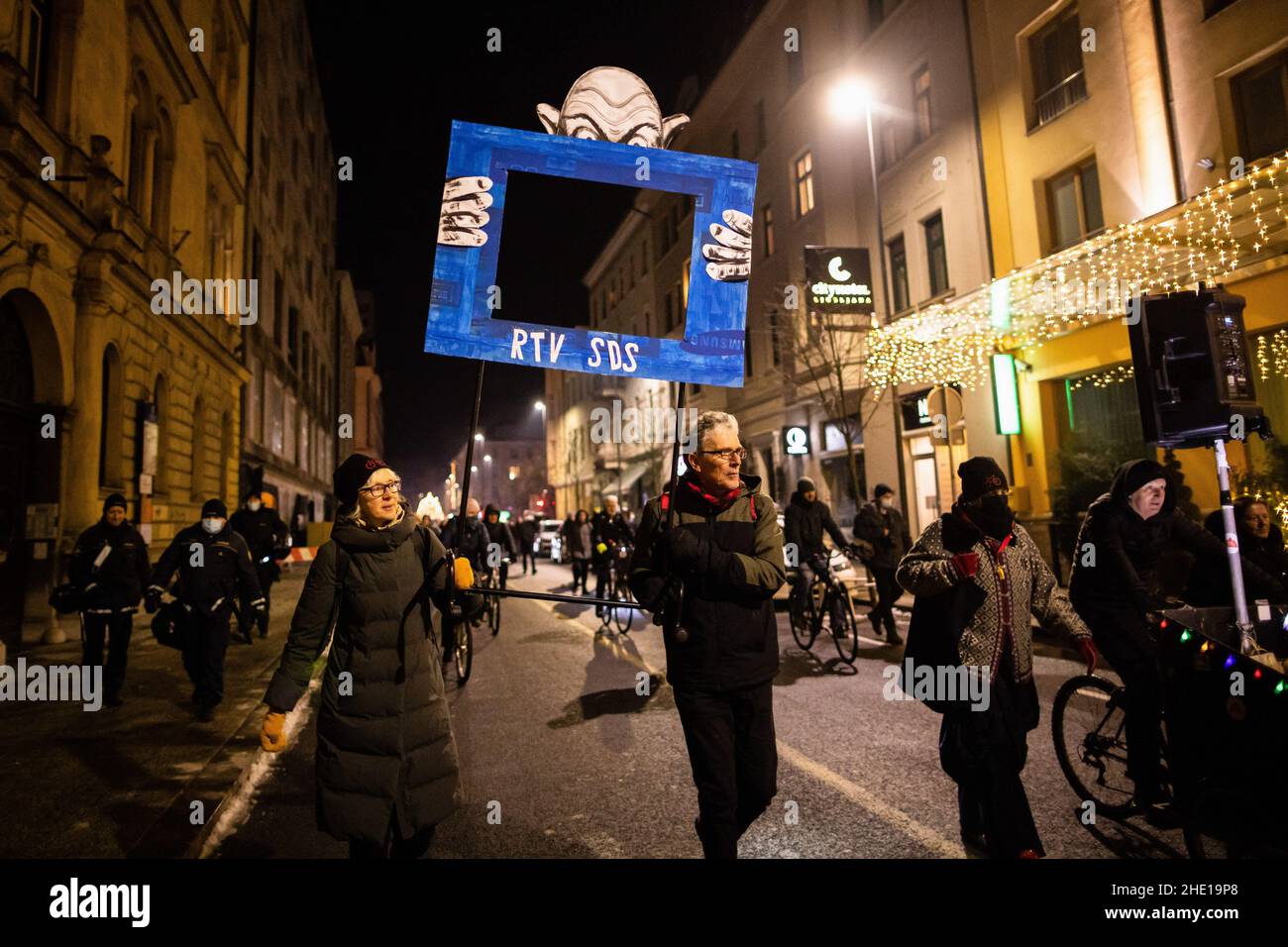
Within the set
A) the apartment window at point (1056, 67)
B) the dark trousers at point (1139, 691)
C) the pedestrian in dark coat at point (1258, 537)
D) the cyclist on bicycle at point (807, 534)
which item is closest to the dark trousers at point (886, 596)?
the cyclist on bicycle at point (807, 534)

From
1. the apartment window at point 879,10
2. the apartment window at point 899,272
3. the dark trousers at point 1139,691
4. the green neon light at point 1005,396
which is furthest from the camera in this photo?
the apartment window at point 879,10

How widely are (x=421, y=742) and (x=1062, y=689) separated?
3.72m

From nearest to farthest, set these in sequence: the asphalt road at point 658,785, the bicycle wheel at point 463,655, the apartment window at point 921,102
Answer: the asphalt road at point 658,785, the bicycle wheel at point 463,655, the apartment window at point 921,102

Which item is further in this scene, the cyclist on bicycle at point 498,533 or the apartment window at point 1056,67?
the apartment window at point 1056,67

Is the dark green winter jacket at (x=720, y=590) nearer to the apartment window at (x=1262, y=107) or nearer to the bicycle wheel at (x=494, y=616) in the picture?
the bicycle wheel at (x=494, y=616)

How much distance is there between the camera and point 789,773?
4.82 m

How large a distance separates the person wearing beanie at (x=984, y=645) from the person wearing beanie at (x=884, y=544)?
607 cm

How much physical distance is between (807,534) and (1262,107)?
33.0 feet

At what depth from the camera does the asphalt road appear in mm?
3807

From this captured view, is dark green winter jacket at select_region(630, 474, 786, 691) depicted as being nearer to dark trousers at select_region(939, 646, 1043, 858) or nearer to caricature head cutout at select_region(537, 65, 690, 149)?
dark trousers at select_region(939, 646, 1043, 858)

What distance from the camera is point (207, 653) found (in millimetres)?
6508

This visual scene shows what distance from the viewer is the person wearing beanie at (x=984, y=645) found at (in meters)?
3.29

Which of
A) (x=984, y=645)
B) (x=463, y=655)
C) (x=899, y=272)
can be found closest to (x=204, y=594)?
(x=463, y=655)
